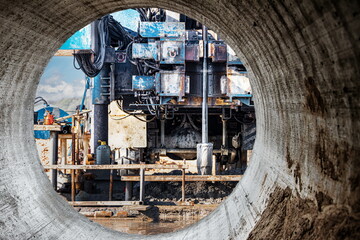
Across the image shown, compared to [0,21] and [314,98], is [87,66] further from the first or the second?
[314,98]

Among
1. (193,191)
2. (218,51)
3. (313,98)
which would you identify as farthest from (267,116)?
(193,191)

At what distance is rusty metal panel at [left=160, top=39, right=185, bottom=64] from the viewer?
8.19 metres

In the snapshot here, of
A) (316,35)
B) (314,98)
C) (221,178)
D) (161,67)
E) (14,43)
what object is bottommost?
(221,178)

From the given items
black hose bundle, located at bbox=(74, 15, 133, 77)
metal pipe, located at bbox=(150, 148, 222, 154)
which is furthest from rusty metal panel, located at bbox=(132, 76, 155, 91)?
metal pipe, located at bbox=(150, 148, 222, 154)

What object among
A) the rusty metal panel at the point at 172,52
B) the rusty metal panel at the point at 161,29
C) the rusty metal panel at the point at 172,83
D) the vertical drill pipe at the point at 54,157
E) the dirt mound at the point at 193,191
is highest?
the rusty metal panel at the point at 161,29

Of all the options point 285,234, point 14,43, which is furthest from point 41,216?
point 285,234

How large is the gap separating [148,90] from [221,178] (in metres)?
2.74

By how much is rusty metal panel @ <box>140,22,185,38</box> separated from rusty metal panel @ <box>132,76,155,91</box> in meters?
1.00

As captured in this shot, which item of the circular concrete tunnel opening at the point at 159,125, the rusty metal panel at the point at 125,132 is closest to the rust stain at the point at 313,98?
the circular concrete tunnel opening at the point at 159,125

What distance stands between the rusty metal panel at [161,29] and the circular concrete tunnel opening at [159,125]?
24mm

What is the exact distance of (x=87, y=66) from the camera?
8844mm

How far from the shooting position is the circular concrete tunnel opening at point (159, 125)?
328 inches

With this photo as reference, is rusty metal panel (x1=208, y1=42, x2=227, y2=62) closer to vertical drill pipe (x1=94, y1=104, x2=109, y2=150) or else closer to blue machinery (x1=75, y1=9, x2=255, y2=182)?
blue machinery (x1=75, y1=9, x2=255, y2=182)

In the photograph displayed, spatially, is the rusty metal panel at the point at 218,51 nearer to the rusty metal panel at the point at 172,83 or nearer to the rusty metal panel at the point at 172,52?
the rusty metal panel at the point at 172,52
